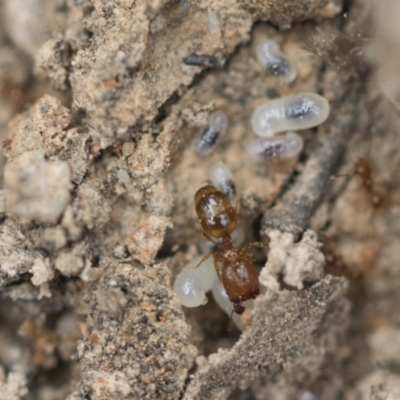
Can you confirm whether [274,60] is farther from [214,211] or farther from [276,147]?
Result: [214,211]

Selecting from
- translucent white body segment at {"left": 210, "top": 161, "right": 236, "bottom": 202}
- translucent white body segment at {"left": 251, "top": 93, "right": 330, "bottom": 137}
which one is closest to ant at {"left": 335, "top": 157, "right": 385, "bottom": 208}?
translucent white body segment at {"left": 251, "top": 93, "right": 330, "bottom": 137}

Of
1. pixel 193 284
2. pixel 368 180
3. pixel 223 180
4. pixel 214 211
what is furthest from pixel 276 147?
pixel 193 284

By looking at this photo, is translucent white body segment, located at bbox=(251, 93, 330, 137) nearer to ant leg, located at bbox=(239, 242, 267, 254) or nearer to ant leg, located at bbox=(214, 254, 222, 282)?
ant leg, located at bbox=(239, 242, 267, 254)

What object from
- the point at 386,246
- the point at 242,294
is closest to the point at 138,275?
the point at 242,294

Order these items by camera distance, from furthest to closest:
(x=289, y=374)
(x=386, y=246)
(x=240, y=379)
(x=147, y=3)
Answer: (x=386, y=246) < (x=289, y=374) < (x=240, y=379) < (x=147, y=3)

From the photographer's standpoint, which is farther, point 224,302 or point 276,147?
point 276,147

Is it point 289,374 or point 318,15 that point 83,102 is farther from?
point 289,374
